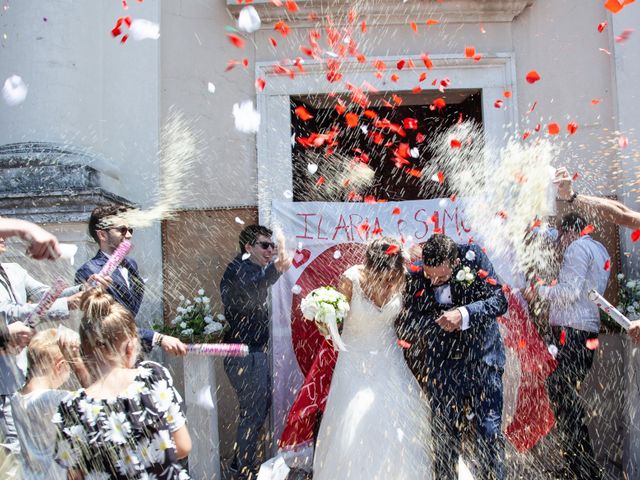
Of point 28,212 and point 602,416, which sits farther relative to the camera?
point 602,416

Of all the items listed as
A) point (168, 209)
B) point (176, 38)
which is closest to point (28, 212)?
point (168, 209)

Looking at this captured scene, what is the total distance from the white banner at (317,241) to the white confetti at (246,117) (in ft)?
2.89

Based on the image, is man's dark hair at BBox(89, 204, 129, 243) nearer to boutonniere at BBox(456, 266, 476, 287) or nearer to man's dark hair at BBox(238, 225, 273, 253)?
man's dark hair at BBox(238, 225, 273, 253)

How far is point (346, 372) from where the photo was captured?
4867 millimetres

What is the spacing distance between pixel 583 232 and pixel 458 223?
1010 millimetres

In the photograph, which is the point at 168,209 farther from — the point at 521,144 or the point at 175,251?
the point at 521,144

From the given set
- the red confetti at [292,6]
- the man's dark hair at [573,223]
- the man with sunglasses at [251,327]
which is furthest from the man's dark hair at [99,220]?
the man's dark hair at [573,223]

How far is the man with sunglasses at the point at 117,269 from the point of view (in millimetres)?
4675

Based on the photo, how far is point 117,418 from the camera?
2.89 meters

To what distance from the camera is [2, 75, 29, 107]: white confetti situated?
6.08 meters

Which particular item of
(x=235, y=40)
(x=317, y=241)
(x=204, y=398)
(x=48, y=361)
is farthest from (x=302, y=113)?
(x=48, y=361)

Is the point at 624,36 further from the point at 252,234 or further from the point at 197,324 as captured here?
the point at 197,324

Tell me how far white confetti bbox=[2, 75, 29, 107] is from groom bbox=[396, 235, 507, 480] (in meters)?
3.62

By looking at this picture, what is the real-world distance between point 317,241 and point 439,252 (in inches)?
66.1
